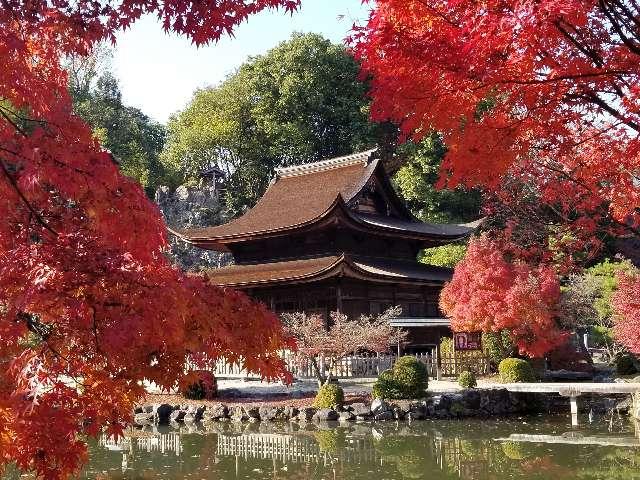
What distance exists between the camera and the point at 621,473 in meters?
9.64

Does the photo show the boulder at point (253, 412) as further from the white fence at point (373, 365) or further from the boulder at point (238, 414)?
the white fence at point (373, 365)

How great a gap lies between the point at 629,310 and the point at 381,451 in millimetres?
8741

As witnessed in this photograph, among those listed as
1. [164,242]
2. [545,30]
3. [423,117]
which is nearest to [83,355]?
[164,242]

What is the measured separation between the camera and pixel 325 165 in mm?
30172

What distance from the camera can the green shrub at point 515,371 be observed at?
17.4 metres

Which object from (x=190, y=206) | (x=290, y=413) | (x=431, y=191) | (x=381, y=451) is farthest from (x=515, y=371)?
(x=190, y=206)

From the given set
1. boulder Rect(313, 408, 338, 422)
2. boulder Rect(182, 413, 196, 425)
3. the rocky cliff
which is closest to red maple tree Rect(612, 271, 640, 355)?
boulder Rect(313, 408, 338, 422)

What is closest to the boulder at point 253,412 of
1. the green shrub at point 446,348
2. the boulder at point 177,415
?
the boulder at point 177,415

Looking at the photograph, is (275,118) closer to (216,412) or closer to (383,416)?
(216,412)

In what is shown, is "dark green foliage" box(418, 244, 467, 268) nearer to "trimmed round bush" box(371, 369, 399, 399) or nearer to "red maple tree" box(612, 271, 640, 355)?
"red maple tree" box(612, 271, 640, 355)

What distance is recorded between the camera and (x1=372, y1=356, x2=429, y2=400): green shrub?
15500mm

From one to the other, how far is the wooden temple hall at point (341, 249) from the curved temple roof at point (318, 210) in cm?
4

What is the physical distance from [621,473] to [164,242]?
7998 millimetres

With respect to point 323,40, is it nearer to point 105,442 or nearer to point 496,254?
point 496,254
